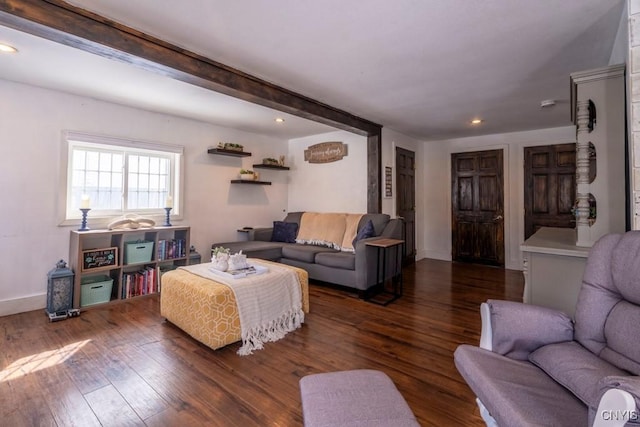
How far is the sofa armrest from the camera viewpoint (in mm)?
1437

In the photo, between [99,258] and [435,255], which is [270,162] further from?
[435,255]

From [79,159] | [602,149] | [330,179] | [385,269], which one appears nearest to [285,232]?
[330,179]

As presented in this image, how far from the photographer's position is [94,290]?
10.8 feet

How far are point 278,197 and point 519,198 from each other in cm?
418

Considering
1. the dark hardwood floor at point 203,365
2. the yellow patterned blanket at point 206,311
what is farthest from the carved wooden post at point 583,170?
Result: the yellow patterned blanket at point 206,311

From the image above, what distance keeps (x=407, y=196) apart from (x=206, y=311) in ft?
13.7

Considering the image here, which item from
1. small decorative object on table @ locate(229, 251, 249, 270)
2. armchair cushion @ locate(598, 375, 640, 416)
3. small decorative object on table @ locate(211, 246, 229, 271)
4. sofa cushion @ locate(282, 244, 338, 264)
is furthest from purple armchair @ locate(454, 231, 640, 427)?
sofa cushion @ locate(282, 244, 338, 264)

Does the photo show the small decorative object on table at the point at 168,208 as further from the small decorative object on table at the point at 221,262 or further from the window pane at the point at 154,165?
the small decorative object on table at the point at 221,262

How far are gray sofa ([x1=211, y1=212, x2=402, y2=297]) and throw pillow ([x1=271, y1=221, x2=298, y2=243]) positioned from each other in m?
0.12

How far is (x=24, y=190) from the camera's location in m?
3.13

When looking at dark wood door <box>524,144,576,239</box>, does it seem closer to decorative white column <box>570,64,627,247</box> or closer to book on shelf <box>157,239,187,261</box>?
decorative white column <box>570,64,627,247</box>

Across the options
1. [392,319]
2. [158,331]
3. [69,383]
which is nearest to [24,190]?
[158,331]

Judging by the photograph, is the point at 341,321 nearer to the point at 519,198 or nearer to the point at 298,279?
the point at 298,279

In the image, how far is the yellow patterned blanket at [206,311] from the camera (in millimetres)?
2303
